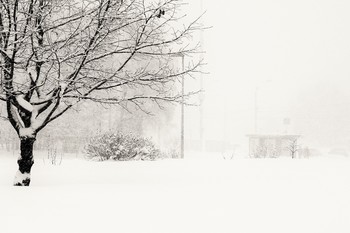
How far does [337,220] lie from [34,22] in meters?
6.39

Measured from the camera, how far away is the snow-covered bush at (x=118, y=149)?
1455 cm

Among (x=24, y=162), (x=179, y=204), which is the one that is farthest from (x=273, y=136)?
(x=179, y=204)

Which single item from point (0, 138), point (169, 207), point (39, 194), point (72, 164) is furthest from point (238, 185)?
point (0, 138)

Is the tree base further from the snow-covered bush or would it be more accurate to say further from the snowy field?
the snow-covered bush

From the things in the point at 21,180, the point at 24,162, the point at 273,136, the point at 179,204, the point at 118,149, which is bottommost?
the point at 273,136

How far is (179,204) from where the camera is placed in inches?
262

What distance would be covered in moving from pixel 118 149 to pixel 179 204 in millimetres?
8176

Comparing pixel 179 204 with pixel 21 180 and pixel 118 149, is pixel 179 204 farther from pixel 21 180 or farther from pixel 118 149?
pixel 118 149

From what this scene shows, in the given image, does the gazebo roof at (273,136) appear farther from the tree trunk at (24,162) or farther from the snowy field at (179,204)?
the tree trunk at (24,162)

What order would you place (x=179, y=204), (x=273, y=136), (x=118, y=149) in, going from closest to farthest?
(x=179, y=204) < (x=118, y=149) < (x=273, y=136)

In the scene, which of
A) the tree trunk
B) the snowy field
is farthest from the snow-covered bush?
the tree trunk

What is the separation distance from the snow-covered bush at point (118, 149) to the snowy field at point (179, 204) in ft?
12.1

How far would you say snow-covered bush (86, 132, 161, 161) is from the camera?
47.8 feet

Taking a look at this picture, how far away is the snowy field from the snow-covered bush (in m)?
3.68
